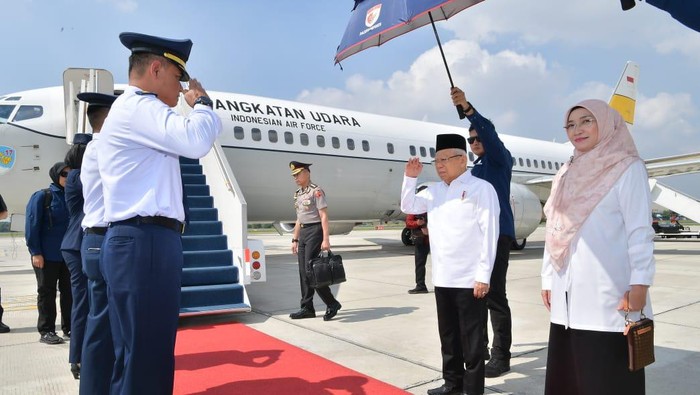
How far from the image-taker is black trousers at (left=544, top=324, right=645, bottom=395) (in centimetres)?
215

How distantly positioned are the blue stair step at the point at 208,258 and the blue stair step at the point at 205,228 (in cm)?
53

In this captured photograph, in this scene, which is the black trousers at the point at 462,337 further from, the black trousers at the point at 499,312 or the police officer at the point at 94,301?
the police officer at the point at 94,301

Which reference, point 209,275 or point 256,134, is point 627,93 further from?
point 209,275

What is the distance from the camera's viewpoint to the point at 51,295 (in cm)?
473

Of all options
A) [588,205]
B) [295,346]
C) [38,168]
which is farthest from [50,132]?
[588,205]

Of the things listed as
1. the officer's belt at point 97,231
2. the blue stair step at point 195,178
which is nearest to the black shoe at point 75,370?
the officer's belt at point 97,231

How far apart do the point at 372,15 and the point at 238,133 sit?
21.9 feet

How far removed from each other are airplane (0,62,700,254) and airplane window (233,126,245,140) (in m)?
0.02

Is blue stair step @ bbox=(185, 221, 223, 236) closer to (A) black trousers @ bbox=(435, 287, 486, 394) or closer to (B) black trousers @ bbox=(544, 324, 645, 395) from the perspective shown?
(A) black trousers @ bbox=(435, 287, 486, 394)

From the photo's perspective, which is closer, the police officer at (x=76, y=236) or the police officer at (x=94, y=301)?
the police officer at (x=94, y=301)

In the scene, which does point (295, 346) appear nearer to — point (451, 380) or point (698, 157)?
point (451, 380)

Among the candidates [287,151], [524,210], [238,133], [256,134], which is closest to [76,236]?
[238,133]

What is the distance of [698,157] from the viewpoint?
45.5ft

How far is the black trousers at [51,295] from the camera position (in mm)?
4641
